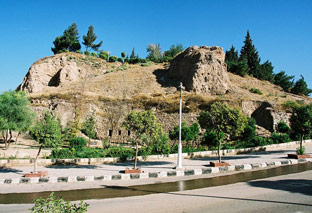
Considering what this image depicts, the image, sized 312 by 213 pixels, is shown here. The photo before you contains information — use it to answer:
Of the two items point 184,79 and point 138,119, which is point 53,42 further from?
point 138,119

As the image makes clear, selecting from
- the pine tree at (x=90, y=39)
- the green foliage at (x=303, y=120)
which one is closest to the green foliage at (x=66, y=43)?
the pine tree at (x=90, y=39)

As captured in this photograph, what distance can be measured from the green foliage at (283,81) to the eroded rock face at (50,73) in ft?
149

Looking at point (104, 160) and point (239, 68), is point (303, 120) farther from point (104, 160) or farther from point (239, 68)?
point (239, 68)

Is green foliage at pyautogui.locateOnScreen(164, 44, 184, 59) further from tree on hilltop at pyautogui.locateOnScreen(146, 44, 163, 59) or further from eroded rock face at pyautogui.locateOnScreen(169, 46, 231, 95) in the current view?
eroded rock face at pyautogui.locateOnScreen(169, 46, 231, 95)

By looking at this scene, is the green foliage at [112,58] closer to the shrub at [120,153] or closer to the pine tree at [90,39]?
the pine tree at [90,39]

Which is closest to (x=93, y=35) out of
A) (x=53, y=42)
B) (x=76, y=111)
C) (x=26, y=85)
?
(x=53, y=42)

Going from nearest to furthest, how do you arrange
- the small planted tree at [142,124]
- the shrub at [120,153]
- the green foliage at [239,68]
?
the small planted tree at [142,124] → the shrub at [120,153] → the green foliage at [239,68]

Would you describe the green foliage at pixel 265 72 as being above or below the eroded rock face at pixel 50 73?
above

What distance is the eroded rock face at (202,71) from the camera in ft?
130

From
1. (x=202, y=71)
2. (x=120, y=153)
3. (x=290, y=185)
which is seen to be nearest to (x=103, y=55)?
(x=202, y=71)

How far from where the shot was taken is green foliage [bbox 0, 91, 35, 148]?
20.4 m

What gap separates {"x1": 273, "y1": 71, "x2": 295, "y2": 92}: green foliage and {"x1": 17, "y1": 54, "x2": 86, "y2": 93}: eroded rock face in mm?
45542

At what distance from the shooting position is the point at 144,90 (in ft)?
134

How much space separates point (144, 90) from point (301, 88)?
34772 millimetres
